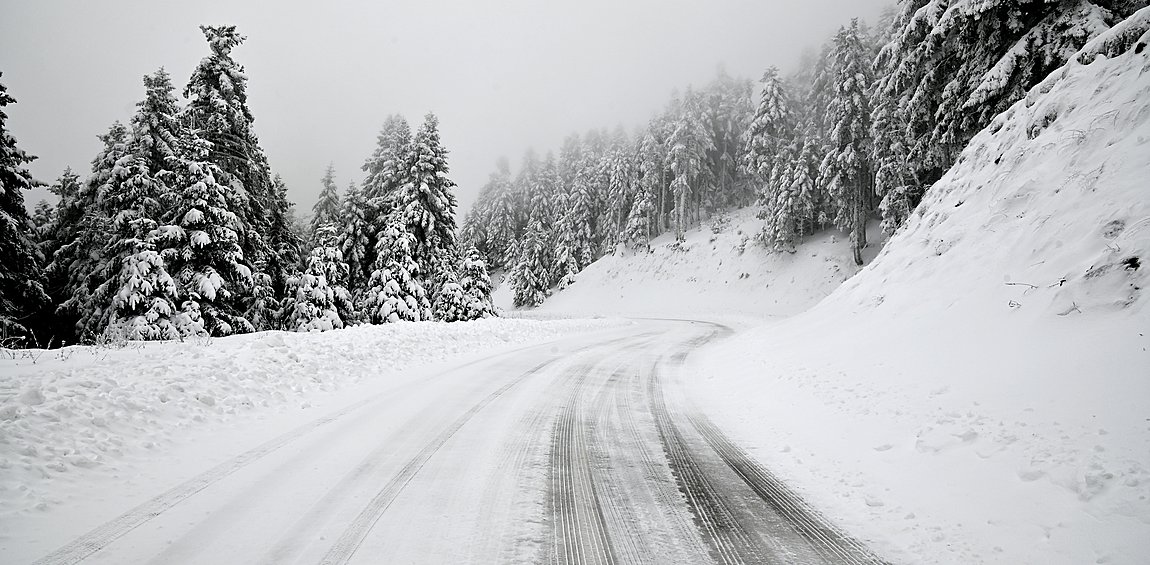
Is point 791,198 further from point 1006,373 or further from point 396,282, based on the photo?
point 1006,373

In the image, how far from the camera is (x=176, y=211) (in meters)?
13.9

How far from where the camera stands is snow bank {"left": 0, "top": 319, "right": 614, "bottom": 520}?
377cm

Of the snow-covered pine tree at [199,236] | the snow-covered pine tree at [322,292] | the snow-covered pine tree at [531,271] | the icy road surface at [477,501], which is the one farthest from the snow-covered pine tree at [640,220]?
the icy road surface at [477,501]

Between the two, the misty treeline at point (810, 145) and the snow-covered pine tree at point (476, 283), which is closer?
the misty treeline at point (810, 145)

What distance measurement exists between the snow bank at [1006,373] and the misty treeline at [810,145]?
4157mm

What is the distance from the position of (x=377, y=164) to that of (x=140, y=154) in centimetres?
1290

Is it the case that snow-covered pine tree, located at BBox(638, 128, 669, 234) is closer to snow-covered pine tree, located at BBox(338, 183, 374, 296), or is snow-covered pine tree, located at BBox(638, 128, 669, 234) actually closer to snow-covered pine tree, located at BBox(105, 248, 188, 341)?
snow-covered pine tree, located at BBox(338, 183, 374, 296)

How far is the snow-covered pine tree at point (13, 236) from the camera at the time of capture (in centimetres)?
1324

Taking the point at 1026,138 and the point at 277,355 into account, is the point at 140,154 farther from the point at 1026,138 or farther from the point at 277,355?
the point at 1026,138

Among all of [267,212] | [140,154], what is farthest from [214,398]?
[267,212]

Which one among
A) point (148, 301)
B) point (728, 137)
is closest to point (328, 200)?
point (148, 301)

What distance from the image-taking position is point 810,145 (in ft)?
99.0

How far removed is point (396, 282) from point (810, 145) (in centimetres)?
2684

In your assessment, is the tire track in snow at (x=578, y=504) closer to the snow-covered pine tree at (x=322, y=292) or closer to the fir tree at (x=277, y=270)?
the snow-covered pine tree at (x=322, y=292)
